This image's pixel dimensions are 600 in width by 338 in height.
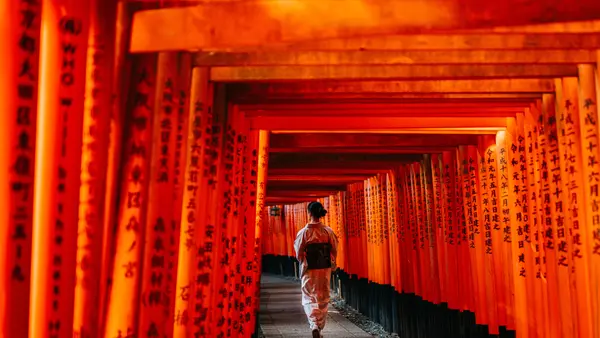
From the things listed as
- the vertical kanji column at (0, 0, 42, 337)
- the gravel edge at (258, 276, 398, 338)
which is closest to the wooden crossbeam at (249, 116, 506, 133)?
Result: the vertical kanji column at (0, 0, 42, 337)

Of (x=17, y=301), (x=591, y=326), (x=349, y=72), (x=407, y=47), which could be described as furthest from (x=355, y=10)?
(x=591, y=326)

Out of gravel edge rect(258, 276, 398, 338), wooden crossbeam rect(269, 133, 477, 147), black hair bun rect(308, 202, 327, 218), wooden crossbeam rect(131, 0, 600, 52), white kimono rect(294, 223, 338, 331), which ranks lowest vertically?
gravel edge rect(258, 276, 398, 338)

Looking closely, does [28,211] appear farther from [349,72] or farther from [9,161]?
[349,72]

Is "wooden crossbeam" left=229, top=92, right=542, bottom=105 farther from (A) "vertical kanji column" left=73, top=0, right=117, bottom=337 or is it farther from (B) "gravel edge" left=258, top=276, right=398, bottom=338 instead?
(B) "gravel edge" left=258, top=276, right=398, bottom=338

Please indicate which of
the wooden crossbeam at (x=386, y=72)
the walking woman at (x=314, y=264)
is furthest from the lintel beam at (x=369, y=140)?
the wooden crossbeam at (x=386, y=72)

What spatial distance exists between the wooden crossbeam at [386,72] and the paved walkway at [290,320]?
804cm

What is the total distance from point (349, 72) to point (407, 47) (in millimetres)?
712

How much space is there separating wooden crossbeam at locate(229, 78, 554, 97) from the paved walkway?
24.3ft

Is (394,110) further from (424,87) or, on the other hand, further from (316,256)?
(316,256)

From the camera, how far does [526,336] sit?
6.23m

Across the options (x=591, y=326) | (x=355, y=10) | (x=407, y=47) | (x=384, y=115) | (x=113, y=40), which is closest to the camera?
(x=113, y=40)

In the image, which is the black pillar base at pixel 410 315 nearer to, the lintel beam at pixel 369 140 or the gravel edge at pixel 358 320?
the gravel edge at pixel 358 320

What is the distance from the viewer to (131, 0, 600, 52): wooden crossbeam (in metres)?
3.39

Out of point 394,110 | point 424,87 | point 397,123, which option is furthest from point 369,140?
point 424,87
